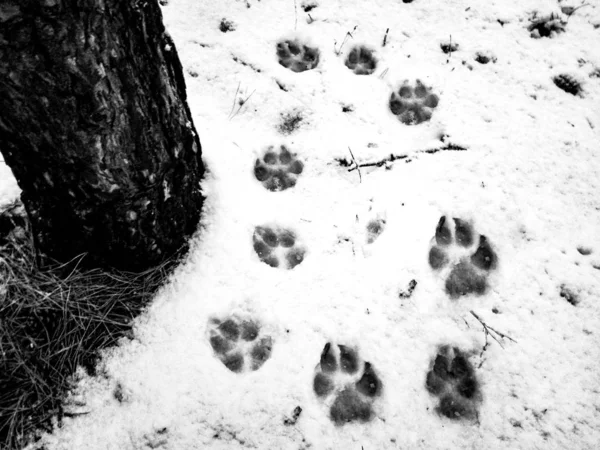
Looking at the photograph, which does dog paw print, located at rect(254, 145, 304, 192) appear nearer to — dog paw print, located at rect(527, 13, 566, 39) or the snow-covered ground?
the snow-covered ground

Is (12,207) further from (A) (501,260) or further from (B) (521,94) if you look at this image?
(B) (521,94)

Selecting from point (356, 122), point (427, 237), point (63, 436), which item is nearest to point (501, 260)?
point (427, 237)

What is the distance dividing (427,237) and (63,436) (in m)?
1.33

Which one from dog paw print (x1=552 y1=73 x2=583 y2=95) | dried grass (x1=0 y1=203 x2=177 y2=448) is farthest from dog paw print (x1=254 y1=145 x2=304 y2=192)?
dog paw print (x1=552 y1=73 x2=583 y2=95)

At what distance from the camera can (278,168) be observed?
171cm

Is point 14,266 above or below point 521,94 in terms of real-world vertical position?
below

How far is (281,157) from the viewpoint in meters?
1.73

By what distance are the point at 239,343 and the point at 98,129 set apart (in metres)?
0.78

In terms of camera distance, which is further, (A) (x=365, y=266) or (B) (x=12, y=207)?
(A) (x=365, y=266)

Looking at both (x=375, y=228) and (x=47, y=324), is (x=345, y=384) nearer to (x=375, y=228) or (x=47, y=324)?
(x=375, y=228)

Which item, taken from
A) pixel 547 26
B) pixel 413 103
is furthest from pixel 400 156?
pixel 547 26

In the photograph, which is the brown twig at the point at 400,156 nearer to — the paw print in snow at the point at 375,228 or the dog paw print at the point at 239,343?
the paw print in snow at the point at 375,228

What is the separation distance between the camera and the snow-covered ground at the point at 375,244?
4.32 ft

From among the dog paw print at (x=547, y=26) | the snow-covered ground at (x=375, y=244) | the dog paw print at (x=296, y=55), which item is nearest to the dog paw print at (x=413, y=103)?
the snow-covered ground at (x=375, y=244)
